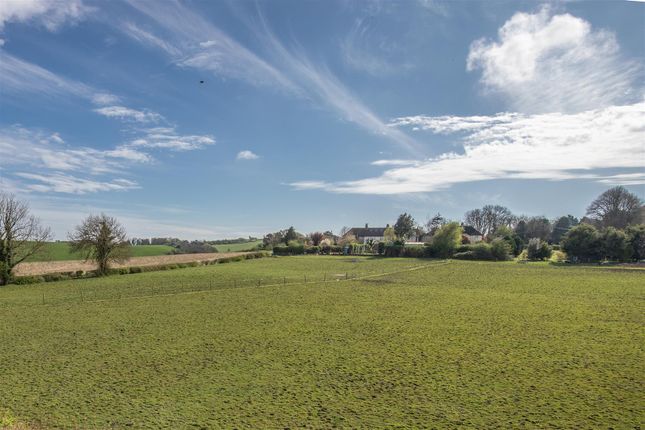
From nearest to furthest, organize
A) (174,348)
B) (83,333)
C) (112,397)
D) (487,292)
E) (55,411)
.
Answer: (55,411)
(112,397)
(174,348)
(83,333)
(487,292)

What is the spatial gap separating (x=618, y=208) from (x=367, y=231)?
71111 millimetres

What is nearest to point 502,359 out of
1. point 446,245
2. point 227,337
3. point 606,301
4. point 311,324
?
point 311,324

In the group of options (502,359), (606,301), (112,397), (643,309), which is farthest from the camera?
(606,301)

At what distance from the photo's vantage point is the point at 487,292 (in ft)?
85.6

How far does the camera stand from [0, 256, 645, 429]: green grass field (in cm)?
A: 823

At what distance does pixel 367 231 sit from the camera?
12838 cm

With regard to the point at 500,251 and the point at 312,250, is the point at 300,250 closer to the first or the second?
the point at 312,250

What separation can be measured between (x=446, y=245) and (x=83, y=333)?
57.6 metres

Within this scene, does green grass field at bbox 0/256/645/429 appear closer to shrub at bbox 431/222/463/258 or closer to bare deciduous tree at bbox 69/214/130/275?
bare deciduous tree at bbox 69/214/130/275

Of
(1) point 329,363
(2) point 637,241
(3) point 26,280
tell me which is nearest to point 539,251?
(2) point 637,241

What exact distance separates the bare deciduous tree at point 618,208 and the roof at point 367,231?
6165 centimetres

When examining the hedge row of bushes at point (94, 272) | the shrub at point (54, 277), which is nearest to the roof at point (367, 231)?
the hedge row of bushes at point (94, 272)

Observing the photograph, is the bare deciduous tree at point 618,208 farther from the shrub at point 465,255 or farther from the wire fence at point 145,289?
the wire fence at point 145,289

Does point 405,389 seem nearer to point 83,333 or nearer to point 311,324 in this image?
point 311,324
